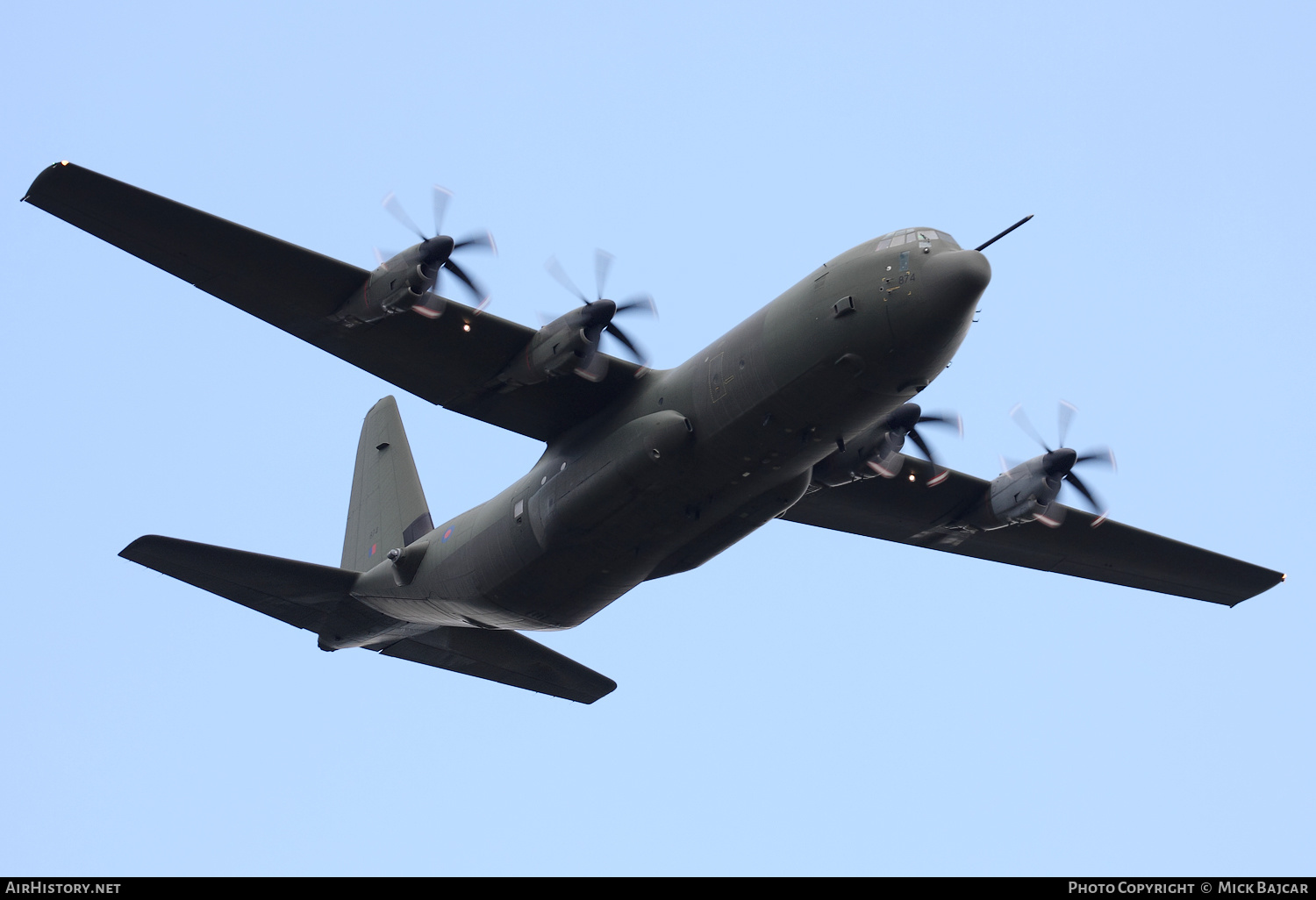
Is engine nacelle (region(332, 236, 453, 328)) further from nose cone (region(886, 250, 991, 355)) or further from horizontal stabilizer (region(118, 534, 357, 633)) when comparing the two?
nose cone (region(886, 250, 991, 355))

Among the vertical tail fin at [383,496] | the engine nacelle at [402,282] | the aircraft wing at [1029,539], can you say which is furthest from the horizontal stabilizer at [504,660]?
the engine nacelle at [402,282]

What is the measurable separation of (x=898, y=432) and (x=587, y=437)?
628cm

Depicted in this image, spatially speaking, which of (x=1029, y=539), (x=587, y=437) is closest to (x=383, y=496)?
(x=587, y=437)

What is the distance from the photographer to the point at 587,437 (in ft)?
92.8

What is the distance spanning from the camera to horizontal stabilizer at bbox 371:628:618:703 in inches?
1296

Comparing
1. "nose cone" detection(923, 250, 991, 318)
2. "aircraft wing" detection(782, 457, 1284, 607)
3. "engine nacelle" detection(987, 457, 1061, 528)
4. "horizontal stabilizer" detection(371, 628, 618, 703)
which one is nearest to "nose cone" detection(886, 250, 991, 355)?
"nose cone" detection(923, 250, 991, 318)

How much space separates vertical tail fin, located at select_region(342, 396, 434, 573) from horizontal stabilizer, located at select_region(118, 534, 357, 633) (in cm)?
239

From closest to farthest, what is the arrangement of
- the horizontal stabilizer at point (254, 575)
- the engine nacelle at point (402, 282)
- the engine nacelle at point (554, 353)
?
the engine nacelle at point (402, 282) → the engine nacelle at point (554, 353) → the horizontal stabilizer at point (254, 575)

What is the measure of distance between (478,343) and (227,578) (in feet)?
23.8

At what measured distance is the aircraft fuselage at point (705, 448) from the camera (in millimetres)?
24234

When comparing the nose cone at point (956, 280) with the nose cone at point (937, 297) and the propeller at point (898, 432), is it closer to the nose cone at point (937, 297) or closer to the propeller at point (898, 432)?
the nose cone at point (937, 297)

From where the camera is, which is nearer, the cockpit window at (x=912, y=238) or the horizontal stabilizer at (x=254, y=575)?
the cockpit window at (x=912, y=238)

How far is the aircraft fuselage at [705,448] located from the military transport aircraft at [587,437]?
0.13 ft
